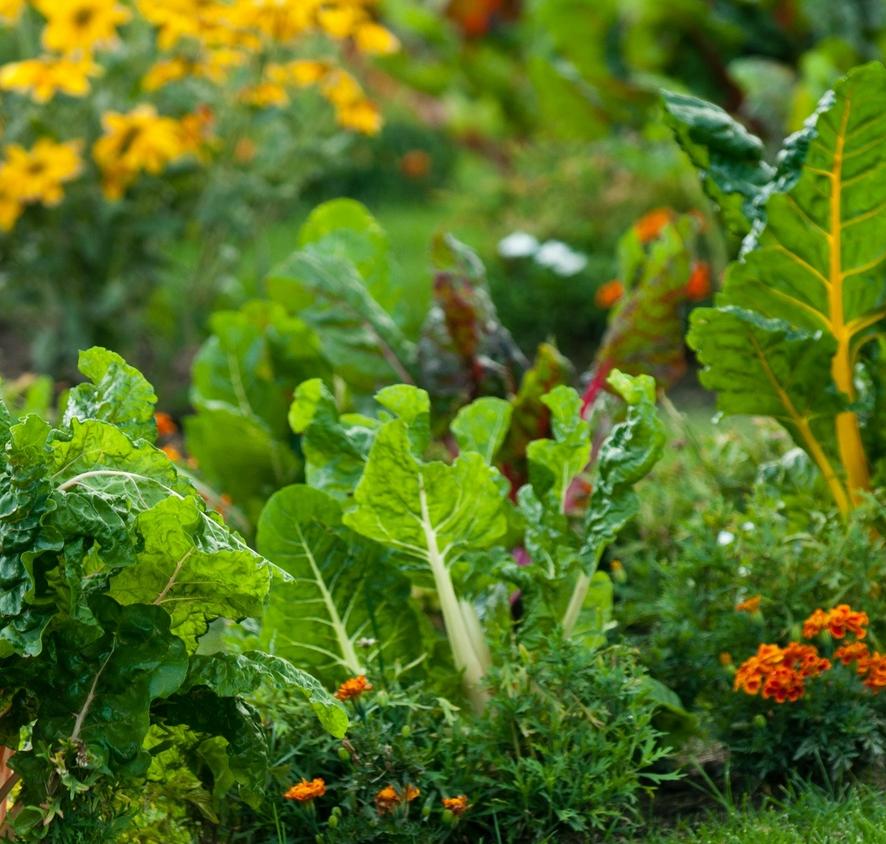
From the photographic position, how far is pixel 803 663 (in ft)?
8.36

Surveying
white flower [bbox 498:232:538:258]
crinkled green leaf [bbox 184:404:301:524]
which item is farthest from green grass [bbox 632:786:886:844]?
white flower [bbox 498:232:538:258]

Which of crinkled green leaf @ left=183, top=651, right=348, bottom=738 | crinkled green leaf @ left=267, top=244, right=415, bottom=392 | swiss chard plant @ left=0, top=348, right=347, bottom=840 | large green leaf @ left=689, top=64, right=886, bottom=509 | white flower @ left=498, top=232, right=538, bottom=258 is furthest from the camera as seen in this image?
white flower @ left=498, top=232, right=538, bottom=258

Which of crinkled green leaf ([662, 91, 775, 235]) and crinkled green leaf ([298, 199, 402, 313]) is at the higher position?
crinkled green leaf ([662, 91, 775, 235])

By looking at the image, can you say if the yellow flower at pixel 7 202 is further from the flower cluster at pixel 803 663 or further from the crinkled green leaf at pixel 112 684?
the flower cluster at pixel 803 663

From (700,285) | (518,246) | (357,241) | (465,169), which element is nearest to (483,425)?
(357,241)

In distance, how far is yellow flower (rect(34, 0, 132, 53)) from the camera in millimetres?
4801

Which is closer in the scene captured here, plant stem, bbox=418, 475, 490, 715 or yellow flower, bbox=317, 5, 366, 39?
plant stem, bbox=418, 475, 490, 715

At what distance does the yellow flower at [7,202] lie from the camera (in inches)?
195

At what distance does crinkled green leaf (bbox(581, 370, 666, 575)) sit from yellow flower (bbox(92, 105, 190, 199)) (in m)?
2.74

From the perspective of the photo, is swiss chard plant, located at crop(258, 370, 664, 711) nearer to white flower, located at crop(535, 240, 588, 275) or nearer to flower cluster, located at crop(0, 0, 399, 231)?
flower cluster, located at crop(0, 0, 399, 231)

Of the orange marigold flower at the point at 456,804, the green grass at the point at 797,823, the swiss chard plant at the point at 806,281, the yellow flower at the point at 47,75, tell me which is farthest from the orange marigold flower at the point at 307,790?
the yellow flower at the point at 47,75

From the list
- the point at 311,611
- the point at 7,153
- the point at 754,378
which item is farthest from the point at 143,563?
the point at 7,153

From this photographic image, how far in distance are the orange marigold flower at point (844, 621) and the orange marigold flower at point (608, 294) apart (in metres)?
3.23

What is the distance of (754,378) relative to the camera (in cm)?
292
